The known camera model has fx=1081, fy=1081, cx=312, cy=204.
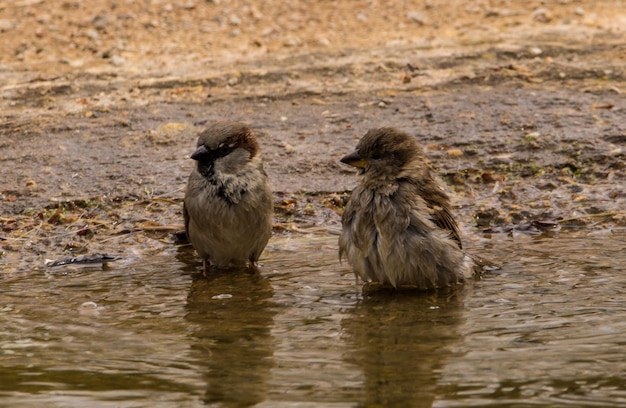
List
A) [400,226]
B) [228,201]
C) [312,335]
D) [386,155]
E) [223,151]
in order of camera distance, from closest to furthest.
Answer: [312,335], [400,226], [386,155], [228,201], [223,151]

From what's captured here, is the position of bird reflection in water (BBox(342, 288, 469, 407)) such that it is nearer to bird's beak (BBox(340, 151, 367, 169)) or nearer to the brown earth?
bird's beak (BBox(340, 151, 367, 169))

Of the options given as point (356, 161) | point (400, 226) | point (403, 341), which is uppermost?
point (356, 161)

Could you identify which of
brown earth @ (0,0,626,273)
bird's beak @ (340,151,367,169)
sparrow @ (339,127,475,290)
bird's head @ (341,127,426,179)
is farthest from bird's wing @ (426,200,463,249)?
brown earth @ (0,0,626,273)

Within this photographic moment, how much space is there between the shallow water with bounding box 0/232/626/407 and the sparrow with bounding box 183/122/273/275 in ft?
0.49

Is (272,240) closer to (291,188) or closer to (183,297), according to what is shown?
(291,188)

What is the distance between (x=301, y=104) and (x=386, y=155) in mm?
2962

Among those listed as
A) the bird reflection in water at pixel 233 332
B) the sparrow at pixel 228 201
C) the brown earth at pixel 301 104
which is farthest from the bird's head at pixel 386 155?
the brown earth at pixel 301 104

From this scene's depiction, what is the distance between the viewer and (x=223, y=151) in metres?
5.89

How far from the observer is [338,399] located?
3.76 metres

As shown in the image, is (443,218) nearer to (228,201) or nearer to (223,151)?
(228,201)

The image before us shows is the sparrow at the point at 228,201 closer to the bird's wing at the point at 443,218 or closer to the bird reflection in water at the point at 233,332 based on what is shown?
the bird reflection in water at the point at 233,332

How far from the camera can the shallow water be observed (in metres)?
3.86

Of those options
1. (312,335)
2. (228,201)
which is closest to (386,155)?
(228,201)

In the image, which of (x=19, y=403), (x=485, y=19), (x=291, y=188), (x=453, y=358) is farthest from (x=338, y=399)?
(x=485, y=19)
